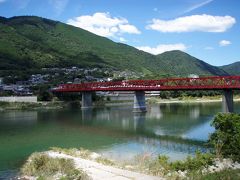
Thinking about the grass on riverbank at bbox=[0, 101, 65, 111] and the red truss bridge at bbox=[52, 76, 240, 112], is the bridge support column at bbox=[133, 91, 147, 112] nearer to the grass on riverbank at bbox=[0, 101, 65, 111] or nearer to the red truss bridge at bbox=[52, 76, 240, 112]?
the red truss bridge at bbox=[52, 76, 240, 112]

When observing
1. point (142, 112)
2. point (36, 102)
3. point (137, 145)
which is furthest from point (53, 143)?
point (36, 102)

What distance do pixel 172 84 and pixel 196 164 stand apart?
67086 mm

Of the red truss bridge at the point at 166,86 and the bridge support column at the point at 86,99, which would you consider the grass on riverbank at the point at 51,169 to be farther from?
the bridge support column at the point at 86,99

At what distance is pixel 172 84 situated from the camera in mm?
87500

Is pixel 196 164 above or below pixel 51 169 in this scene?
above

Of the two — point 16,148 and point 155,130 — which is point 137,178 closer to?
point 16,148

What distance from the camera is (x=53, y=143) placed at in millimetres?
43219

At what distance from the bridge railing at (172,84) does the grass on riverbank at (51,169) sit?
4647cm

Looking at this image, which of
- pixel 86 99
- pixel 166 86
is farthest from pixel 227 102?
pixel 86 99

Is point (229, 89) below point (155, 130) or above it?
above

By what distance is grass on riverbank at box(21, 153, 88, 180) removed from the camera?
2032 centimetres

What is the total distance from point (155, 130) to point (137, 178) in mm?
37209

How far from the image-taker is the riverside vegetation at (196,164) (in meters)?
19.2

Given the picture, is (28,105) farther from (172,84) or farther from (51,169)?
(51,169)
